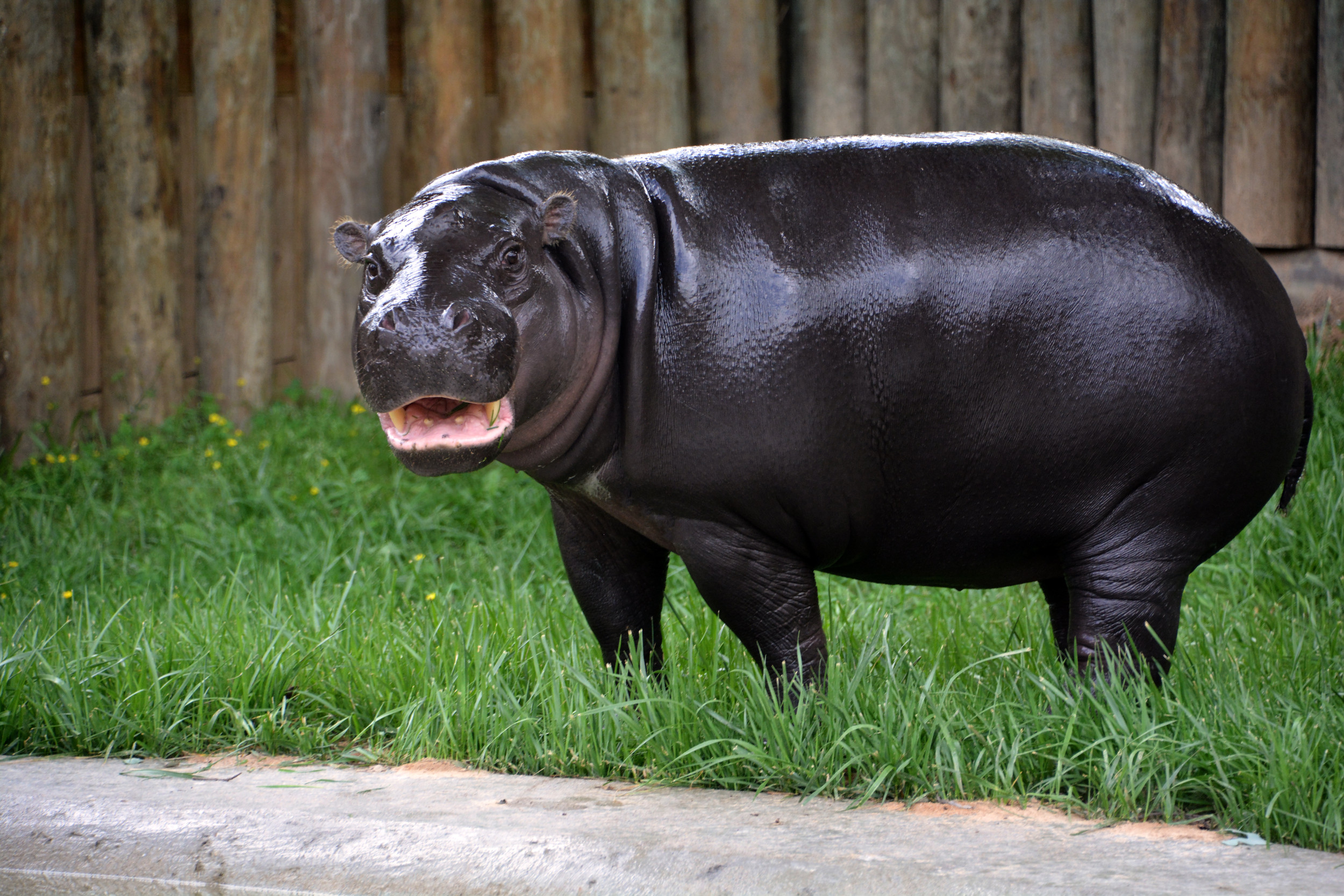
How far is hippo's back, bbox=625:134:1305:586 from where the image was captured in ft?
8.77

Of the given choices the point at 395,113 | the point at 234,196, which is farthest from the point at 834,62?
the point at 234,196

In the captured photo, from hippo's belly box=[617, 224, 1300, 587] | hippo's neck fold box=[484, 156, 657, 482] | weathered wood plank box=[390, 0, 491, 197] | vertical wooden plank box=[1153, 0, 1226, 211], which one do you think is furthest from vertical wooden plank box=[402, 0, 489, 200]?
hippo's belly box=[617, 224, 1300, 587]

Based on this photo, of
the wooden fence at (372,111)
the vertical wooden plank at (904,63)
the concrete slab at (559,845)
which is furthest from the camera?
the vertical wooden plank at (904,63)

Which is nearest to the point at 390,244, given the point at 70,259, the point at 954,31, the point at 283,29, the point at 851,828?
the point at 851,828

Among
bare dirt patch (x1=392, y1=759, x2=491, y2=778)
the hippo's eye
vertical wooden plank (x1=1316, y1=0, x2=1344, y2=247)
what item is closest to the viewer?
the hippo's eye

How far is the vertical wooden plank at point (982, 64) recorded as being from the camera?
223 inches

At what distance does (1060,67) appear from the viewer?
18.3 ft

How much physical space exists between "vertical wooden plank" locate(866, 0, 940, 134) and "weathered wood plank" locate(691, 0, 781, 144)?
45cm

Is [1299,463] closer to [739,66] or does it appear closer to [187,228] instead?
[739,66]

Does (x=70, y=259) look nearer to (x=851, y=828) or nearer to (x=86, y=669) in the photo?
(x=86, y=669)

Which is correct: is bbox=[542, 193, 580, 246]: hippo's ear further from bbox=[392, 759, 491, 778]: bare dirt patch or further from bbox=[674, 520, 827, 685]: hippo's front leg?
bbox=[392, 759, 491, 778]: bare dirt patch

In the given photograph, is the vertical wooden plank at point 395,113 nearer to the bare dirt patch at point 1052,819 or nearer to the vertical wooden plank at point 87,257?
the vertical wooden plank at point 87,257

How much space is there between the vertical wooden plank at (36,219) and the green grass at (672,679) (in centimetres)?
101

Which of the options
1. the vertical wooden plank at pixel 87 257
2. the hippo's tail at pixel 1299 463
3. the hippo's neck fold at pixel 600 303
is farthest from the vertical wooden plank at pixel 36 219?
the hippo's tail at pixel 1299 463
